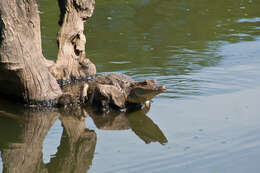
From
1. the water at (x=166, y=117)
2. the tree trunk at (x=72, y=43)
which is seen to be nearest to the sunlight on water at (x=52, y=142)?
the water at (x=166, y=117)

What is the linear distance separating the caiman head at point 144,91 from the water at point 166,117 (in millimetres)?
264

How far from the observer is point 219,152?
19.5 ft

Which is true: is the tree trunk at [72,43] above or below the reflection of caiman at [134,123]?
above

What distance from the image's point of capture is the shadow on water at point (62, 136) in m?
5.95

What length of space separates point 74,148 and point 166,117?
4.78ft

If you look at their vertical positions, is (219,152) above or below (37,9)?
Result: below

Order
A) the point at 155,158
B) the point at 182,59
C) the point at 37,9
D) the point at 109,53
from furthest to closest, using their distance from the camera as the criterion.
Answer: the point at 109,53 → the point at 182,59 → the point at 37,9 → the point at 155,158

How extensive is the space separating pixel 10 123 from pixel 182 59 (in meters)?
3.95

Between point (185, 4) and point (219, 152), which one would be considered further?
point (185, 4)

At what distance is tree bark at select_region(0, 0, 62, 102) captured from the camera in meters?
7.09

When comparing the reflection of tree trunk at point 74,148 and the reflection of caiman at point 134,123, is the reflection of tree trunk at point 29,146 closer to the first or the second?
the reflection of tree trunk at point 74,148

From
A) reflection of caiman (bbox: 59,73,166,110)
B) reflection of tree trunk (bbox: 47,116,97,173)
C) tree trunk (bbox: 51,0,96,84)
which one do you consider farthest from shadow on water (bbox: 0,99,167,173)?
tree trunk (bbox: 51,0,96,84)

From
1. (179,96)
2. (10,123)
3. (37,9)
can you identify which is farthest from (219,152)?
(37,9)

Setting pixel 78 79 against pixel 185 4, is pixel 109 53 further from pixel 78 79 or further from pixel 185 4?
pixel 185 4
